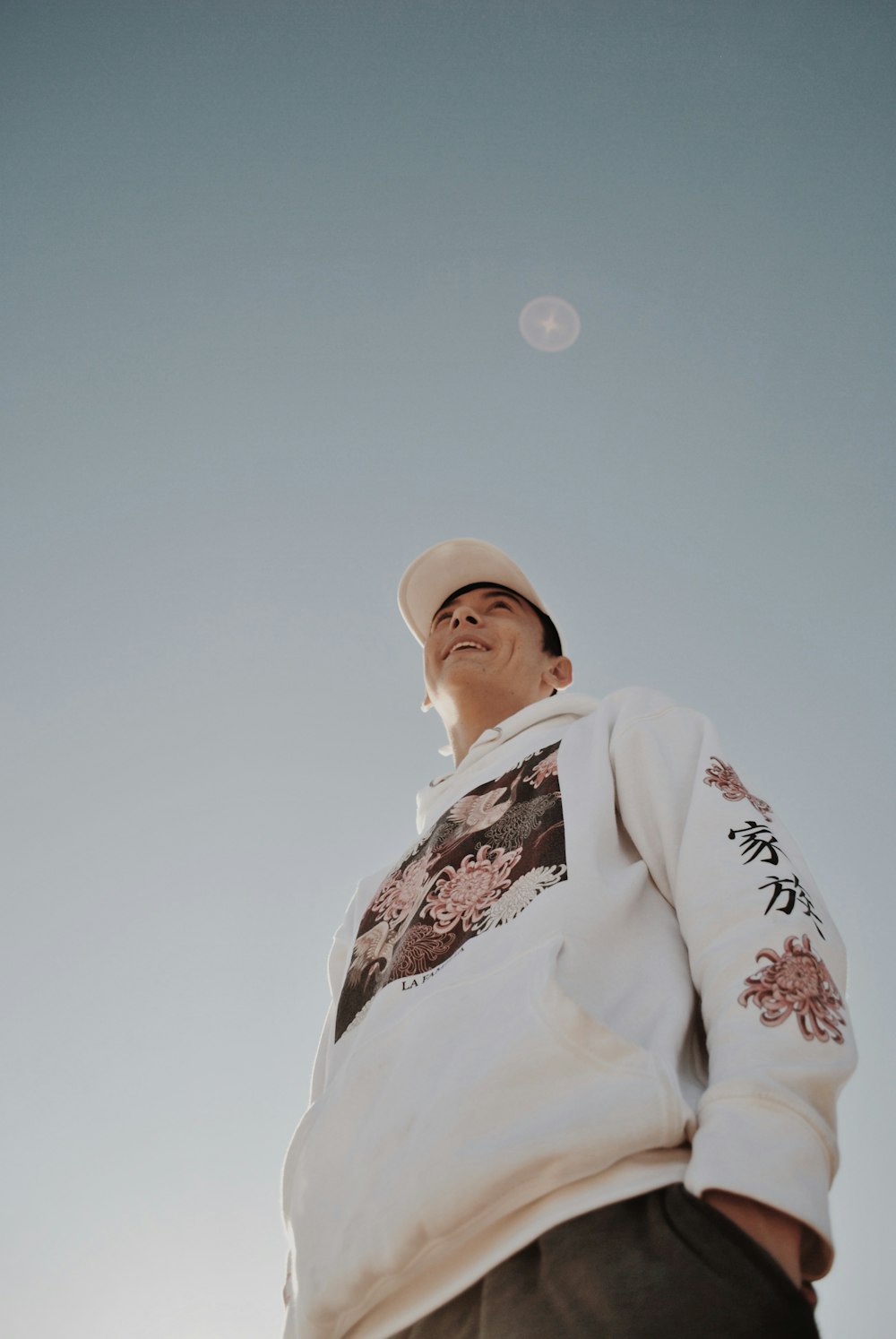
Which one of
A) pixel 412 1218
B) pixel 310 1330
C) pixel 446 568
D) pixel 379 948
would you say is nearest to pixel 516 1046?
pixel 412 1218

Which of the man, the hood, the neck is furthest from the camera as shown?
the neck

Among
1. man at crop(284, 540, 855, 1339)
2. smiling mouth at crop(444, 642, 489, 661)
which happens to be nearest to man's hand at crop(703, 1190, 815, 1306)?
man at crop(284, 540, 855, 1339)

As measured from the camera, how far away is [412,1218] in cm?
139

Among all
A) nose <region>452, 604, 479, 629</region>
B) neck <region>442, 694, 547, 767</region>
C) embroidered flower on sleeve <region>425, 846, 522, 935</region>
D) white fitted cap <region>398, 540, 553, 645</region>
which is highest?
white fitted cap <region>398, 540, 553, 645</region>

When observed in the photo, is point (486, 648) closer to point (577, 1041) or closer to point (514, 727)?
point (514, 727)

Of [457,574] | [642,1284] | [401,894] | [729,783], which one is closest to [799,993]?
[642,1284]

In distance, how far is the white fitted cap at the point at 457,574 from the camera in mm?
4145

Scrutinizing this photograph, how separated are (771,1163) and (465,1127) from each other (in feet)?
1.47

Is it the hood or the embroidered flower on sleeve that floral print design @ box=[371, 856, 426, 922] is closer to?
the embroidered flower on sleeve

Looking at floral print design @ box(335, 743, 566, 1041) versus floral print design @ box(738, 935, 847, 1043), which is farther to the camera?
floral print design @ box(335, 743, 566, 1041)

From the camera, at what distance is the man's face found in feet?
11.8

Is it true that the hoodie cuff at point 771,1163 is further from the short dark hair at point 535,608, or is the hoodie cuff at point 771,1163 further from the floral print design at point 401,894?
the short dark hair at point 535,608

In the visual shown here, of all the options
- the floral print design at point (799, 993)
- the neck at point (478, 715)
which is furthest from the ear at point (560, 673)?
the floral print design at point (799, 993)

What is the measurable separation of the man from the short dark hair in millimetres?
1742
